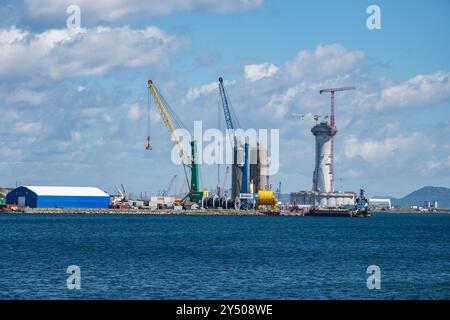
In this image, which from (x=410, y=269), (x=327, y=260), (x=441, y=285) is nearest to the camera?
(x=441, y=285)

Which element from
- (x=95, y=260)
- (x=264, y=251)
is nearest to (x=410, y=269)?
(x=264, y=251)

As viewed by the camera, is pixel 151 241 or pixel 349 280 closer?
pixel 349 280

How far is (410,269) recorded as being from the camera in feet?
263

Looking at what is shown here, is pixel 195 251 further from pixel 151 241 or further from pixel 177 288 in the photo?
pixel 177 288

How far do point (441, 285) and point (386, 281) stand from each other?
455 cm
